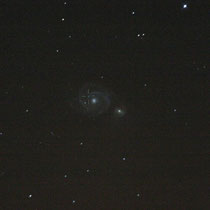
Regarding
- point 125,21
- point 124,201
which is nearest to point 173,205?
point 124,201

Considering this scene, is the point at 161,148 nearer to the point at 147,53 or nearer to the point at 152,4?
the point at 147,53

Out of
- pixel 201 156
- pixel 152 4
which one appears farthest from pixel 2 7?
pixel 201 156

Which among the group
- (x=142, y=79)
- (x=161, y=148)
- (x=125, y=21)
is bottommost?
(x=161, y=148)

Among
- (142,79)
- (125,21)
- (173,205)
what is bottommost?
(173,205)

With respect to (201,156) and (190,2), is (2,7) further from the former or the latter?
(201,156)

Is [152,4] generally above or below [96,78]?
above

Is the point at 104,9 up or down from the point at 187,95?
up
